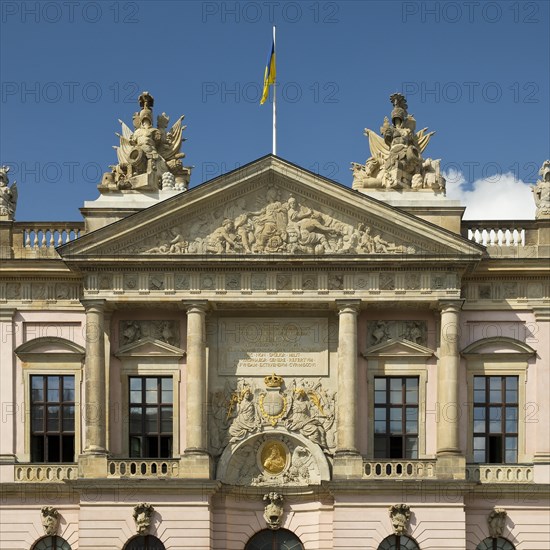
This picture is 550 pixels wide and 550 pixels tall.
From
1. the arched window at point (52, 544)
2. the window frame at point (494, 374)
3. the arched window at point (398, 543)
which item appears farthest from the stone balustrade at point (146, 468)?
the window frame at point (494, 374)

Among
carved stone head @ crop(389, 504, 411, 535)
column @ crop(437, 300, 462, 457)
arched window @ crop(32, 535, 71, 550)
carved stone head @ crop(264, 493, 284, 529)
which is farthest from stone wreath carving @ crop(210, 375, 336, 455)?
arched window @ crop(32, 535, 71, 550)

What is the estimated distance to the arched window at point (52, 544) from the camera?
115 feet

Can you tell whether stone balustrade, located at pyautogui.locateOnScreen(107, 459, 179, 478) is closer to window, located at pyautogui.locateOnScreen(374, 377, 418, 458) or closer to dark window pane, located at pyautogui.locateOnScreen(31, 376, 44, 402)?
dark window pane, located at pyautogui.locateOnScreen(31, 376, 44, 402)

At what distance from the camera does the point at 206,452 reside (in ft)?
113

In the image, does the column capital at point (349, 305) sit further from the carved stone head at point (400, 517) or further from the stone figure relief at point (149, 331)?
the carved stone head at point (400, 517)

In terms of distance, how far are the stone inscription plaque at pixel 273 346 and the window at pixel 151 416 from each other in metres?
1.68

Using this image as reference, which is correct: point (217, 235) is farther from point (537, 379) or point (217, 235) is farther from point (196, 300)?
point (537, 379)

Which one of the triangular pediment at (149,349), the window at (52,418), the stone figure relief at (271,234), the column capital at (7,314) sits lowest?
the window at (52,418)

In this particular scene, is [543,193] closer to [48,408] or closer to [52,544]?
[48,408]

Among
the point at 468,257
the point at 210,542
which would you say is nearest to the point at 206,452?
the point at 210,542

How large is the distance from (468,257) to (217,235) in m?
6.49

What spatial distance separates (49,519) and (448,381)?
10.8m

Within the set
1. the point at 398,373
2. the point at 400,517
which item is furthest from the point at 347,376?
the point at 400,517

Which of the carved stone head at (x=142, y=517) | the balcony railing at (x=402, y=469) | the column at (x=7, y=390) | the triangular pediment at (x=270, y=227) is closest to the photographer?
the carved stone head at (x=142, y=517)
